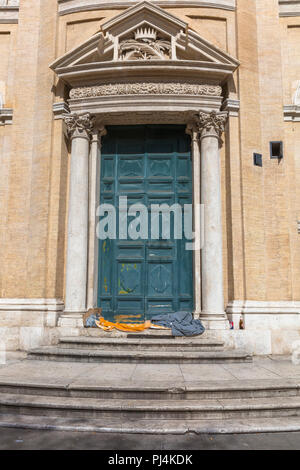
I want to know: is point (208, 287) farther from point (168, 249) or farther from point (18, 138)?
point (18, 138)

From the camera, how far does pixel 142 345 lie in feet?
26.0

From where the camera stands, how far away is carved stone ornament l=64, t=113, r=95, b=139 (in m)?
9.62

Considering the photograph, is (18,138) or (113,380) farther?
(18,138)

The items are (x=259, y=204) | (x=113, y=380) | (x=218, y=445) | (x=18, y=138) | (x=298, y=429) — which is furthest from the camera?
(x=18, y=138)

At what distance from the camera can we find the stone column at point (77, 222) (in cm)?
902

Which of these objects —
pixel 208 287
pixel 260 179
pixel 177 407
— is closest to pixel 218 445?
pixel 177 407

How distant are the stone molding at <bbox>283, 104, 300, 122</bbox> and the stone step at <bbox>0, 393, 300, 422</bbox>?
7.26 m

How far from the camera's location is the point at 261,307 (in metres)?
8.73

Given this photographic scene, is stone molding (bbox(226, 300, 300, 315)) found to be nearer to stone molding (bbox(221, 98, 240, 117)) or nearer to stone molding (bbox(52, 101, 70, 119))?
stone molding (bbox(221, 98, 240, 117))

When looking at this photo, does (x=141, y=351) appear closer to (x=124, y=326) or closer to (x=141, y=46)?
(x=124, y=326)

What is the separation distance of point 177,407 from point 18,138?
7.97 meters

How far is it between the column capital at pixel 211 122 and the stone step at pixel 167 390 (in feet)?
20.0

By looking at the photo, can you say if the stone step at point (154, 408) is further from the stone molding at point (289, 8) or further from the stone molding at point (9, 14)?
the stone molding at point (9, 14)

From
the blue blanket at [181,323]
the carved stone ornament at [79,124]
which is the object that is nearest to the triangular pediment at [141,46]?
the carved stone ornament at [79,124]
